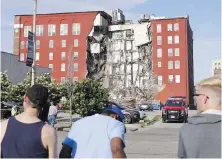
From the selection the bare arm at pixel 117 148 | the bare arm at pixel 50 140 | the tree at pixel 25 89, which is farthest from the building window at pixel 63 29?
the bare arm at pixel 50 140

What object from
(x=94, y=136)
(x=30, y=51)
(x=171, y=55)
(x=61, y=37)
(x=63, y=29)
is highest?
(x=63, y=29)

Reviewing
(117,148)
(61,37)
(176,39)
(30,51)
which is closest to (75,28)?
(61,37)

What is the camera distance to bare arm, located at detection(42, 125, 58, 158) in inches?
132

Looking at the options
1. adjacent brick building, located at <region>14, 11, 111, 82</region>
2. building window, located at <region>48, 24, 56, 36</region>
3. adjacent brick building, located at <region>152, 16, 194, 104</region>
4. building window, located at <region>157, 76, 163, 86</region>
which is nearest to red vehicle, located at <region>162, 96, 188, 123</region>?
adjacent brick building, located at <region>152, 16, 194, 104</region>

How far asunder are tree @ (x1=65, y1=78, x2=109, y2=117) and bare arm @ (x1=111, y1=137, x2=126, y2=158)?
22354 millimetres

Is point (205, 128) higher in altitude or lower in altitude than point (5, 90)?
lower

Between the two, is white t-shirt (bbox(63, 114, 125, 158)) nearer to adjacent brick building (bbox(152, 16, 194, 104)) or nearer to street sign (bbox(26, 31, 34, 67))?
street sign (bbox(26, 31, 34, 67))

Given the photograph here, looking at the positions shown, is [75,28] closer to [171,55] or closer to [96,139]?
[171,55]

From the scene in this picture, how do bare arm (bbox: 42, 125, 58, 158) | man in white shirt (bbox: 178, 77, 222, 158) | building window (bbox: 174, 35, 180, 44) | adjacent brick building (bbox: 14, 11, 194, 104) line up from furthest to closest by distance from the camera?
building window (bbox: 174, 35, 180, 44)
adjacent brick building (bbox: 14, 11, 194, 104)
bare arm (bbox: 42, 125, 58, 158)
man in white shirt (bbox: 178, 77, 222, 158)

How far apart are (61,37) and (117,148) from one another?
84.2m

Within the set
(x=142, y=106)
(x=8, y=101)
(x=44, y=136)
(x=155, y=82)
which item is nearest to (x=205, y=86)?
(x=44, y=136)

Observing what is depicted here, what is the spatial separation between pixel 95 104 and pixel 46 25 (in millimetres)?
63770

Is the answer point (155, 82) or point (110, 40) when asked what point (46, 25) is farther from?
point (155, 82)

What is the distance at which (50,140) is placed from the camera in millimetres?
3363
